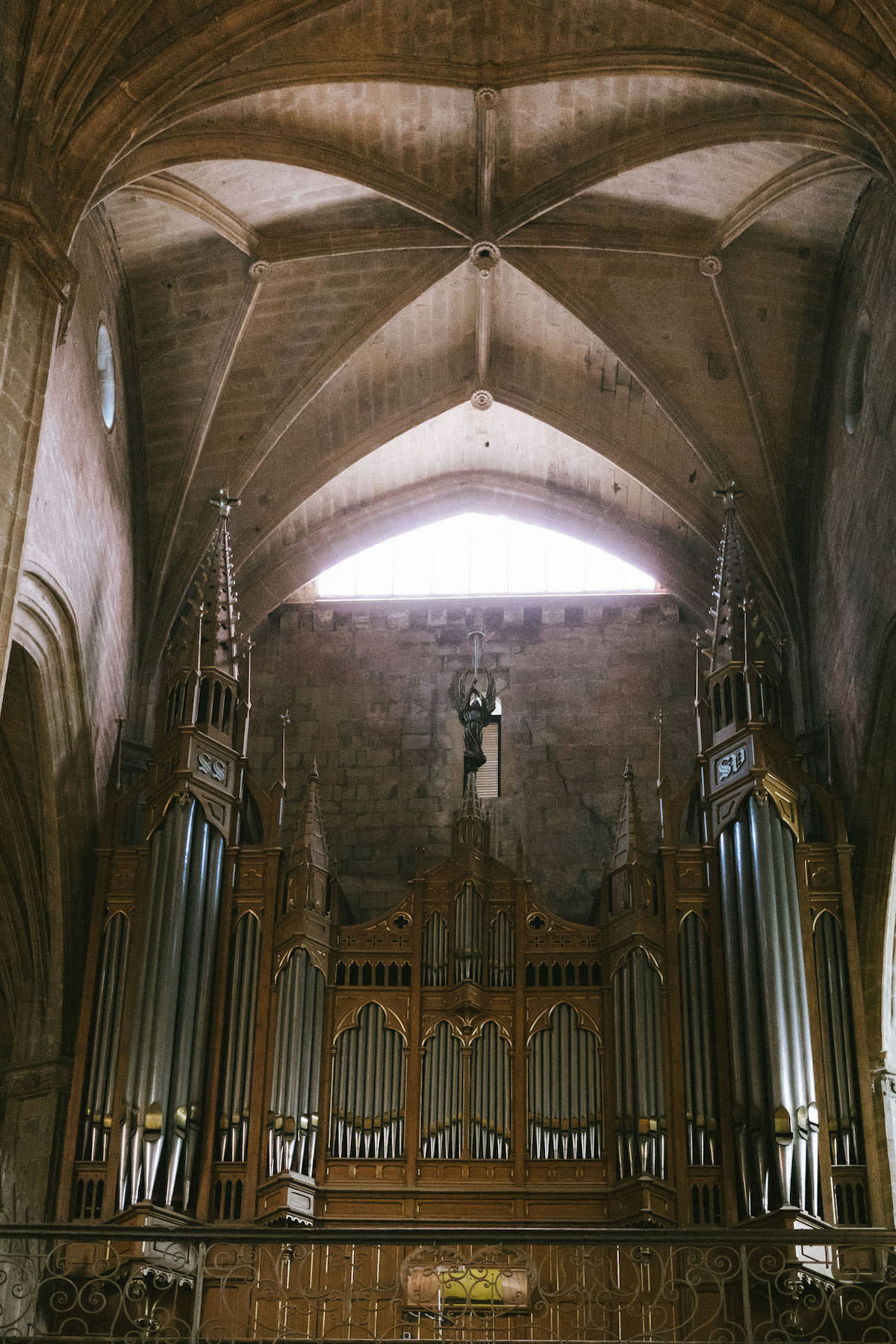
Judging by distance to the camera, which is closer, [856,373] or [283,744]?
[856,373]

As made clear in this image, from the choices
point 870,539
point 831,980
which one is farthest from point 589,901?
point 870,539

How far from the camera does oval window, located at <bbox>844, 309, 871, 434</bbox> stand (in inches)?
727

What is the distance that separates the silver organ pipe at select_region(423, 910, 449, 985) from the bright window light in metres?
5.48

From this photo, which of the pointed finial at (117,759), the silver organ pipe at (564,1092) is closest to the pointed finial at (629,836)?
the silver organ pipe at (564,1092)

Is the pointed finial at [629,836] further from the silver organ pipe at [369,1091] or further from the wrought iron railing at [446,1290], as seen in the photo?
the wrought iron railing at [446,1290]

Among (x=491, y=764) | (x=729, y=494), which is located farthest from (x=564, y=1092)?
(x=729, y=494)

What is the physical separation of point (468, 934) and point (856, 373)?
23.1 feet

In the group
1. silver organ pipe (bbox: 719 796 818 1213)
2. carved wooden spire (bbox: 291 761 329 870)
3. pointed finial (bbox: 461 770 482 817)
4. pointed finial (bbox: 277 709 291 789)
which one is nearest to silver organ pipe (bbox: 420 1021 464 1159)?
carved wooden spire (bbox: 291 761 329 870)

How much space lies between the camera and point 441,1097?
1747cm

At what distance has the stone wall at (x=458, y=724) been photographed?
2083cm

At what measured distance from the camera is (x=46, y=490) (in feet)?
54.1

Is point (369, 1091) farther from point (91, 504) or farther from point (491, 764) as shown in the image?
point (91, 504)

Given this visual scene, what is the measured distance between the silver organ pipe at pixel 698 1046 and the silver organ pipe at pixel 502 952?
1.70 meters

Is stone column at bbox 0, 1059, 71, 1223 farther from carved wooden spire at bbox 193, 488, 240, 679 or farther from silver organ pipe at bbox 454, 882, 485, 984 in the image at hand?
carved wooden spire at bbox 193, 488, 240, 679
